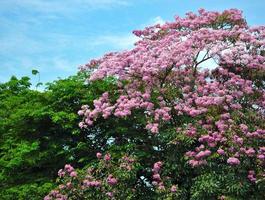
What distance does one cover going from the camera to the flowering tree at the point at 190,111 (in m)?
14.3

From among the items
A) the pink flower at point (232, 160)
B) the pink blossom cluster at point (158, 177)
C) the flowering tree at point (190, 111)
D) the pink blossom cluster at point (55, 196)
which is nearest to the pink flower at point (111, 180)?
the flowering tree at point (190, 111)

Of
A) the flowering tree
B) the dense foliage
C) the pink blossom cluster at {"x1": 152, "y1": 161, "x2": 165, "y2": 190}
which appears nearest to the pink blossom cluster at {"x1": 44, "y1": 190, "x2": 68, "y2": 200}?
the flowering tree

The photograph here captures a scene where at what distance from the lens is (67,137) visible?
18500 mm

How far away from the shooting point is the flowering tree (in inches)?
564

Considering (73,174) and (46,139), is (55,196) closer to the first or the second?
(73,174)

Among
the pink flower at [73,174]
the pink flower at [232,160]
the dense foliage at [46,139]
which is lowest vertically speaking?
the pink flower at [232,160]

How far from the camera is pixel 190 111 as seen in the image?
15.1 m

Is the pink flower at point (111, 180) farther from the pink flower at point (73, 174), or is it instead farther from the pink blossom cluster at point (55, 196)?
the pink blossom cluster at point (55, 196)

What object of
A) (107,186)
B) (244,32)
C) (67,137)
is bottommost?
(107,186)

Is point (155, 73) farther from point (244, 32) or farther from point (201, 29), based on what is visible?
point (244, 32)

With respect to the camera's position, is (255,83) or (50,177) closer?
(255,83)

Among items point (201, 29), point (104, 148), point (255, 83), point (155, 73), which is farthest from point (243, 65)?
point (104, 148)

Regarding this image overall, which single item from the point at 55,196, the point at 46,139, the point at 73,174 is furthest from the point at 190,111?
the point at 46,139

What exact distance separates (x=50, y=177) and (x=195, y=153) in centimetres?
590
